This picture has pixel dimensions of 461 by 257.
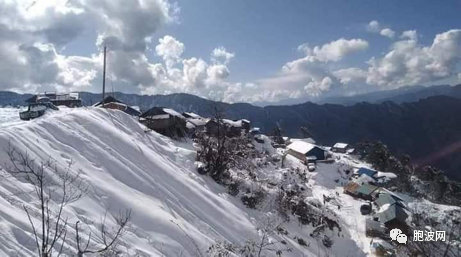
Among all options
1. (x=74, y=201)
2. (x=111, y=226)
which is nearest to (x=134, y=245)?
(x=111, y=226)

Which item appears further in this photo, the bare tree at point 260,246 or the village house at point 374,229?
the village house at point 374,229

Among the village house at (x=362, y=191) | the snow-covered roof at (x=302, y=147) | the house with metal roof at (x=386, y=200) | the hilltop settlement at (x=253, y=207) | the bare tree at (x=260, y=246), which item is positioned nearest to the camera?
the bare tree at (x=260, y=246)

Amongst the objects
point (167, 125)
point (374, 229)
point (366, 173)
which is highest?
point (167, 125)

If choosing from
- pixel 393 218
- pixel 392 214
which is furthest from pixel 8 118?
pixel 392 214

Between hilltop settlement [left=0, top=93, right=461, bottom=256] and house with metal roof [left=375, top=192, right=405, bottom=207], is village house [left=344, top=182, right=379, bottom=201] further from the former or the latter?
house with metal roof [left=375, top=192, right=405, bottom=207]

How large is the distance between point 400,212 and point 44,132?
32939 mm

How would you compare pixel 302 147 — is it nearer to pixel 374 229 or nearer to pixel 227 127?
pixel 227 127

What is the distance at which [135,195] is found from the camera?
13016 mm

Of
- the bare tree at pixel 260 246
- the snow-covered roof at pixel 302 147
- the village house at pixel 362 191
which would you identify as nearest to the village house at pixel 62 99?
the bare tree at pixel 260 246

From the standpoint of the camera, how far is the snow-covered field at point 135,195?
30.4ft

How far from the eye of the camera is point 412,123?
198 meters

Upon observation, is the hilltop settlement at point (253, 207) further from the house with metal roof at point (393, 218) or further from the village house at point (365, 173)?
the village house at point (365, 173)

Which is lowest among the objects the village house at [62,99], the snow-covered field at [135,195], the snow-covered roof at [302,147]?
the snow-covered roof at [302,147]

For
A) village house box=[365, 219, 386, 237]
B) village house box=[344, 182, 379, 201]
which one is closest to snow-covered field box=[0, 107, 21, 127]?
village house box=[365, 219, 386, 237]
